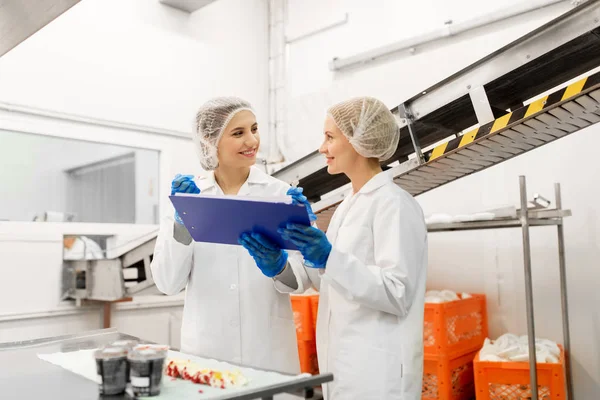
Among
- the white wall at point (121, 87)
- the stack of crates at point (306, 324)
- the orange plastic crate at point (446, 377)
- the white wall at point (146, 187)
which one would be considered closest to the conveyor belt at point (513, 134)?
the orange plastic crate at point (446, 377)

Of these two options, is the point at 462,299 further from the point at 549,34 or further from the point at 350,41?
the point at 350,41

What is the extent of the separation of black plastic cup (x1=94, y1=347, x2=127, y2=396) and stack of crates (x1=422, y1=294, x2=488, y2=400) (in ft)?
7.77

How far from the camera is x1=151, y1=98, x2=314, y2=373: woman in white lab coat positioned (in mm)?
1761

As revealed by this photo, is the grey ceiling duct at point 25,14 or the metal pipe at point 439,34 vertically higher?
the metal pipe at point 439,34

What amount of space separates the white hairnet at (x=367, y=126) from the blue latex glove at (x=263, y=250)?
18.8 inches

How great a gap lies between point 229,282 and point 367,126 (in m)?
0.72

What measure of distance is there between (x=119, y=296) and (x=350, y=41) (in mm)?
3025

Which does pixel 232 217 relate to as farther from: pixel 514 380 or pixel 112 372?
pixel 514 380

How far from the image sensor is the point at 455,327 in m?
3.27

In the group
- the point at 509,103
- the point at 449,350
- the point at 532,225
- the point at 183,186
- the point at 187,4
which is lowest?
the point at 449,350

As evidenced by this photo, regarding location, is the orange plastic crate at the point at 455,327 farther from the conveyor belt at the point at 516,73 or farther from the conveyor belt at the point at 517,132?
the conveyor belt at the point at 516,73

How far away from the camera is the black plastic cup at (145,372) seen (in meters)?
1.04

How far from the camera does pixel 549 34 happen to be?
6.78ft

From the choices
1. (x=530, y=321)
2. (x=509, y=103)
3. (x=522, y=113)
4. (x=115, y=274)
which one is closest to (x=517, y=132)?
(x=522, y=113)
